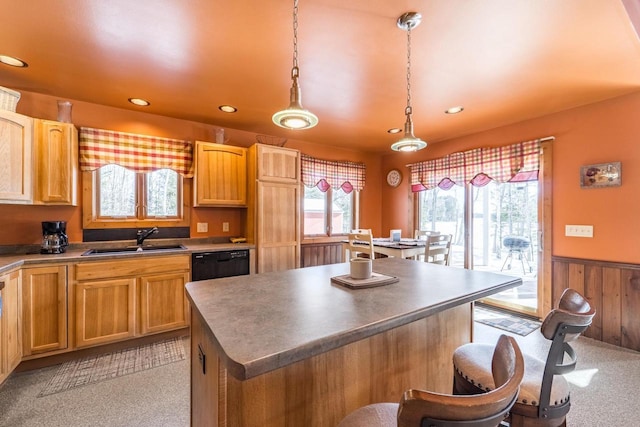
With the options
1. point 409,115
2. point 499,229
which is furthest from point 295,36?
point 499,229

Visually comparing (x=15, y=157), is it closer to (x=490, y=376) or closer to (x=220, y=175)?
(x=220, y=175)

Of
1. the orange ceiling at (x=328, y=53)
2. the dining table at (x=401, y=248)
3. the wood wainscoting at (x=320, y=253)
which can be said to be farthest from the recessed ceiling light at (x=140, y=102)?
the dining table at (x=401, y=248)

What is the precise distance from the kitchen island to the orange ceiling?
1.51 meters

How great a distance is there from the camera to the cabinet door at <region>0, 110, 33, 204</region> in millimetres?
2273

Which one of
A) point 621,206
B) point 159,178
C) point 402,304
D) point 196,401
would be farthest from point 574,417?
point 159,178

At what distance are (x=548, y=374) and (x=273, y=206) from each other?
292cm

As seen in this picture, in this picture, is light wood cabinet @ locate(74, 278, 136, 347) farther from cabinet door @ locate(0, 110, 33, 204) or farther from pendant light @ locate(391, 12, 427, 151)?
pendant light @ locate(391, 12, 427, 151)

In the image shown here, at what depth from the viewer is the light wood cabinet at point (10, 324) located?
78.4 inches

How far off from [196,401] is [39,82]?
9.84ft

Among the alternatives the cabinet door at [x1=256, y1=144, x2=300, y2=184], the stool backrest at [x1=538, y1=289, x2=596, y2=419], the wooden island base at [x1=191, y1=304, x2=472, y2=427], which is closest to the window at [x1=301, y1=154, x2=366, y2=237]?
the cabinet door at [x1=256, y1=144, x2=300, y2=184]

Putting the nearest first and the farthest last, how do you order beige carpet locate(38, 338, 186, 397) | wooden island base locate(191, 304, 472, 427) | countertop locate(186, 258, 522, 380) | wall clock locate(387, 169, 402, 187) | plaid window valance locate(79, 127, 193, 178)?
countertop locate(186, 258, 522, 380) → wooden island base locate(191, 304, 472, 427) → beige carpet locate(38, 338, 186, 397) → plaid window valance locate(79, 127, 193, 178) → wall clock locate(387, 169, 402, 187)

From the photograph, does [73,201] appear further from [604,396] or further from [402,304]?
[604,396]

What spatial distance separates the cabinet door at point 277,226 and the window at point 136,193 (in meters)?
1.04

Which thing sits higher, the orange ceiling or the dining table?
the orange ceiling
